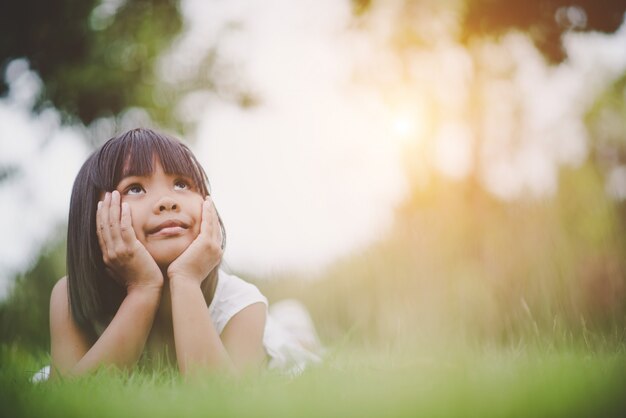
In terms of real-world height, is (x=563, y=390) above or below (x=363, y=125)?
below

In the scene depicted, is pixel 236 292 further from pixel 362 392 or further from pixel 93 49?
pixel 93 49

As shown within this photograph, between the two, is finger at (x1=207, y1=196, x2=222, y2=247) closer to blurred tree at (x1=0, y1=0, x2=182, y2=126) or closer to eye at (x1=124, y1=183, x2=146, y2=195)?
eye at (x1=124, y1=183, x2=146, y2=195)

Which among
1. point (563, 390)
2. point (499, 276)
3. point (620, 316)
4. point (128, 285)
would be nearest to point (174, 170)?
point (128, 285)

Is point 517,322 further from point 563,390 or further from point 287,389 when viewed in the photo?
point 287,389

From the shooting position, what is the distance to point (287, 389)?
1166mm

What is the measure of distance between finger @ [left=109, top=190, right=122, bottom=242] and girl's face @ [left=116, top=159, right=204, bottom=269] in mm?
26

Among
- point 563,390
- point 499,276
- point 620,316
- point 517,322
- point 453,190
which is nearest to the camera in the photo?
point 563,390

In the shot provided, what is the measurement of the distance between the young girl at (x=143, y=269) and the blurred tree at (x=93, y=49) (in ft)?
6.91

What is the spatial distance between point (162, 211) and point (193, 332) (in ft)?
1.17

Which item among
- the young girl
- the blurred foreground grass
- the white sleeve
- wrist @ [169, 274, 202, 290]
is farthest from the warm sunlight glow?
wrist @ [169, 274, 202, 290]

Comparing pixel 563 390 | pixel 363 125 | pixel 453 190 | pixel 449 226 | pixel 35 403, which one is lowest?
pixel 563 390

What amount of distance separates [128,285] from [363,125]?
177cm

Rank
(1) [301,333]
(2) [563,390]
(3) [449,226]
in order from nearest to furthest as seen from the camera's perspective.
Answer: (2) [563,390], (3) [449,226], (1) [301,333]

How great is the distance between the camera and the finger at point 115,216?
5.23 ft
